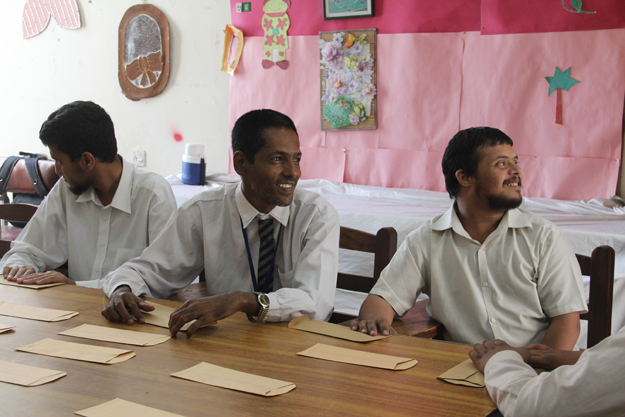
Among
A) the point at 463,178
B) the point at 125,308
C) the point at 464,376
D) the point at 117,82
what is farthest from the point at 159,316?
the point at 117,82

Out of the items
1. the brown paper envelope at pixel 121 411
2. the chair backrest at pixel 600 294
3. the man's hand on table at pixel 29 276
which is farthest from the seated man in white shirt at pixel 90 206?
the chair backrest at pixel 600 294

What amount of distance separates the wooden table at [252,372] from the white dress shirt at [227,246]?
0.32m

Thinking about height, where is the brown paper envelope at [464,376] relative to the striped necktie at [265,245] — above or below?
below

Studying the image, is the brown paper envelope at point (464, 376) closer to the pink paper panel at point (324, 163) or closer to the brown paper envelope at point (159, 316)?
the brown paper envelope at point (159, 316)

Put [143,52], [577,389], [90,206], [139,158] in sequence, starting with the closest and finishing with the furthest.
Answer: [577,389]
[90,206]
[143,52]
[139,158]

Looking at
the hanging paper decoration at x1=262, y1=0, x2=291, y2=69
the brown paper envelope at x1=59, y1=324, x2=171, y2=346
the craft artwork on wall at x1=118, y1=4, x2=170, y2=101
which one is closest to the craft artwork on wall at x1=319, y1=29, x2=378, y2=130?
the hanging paper decoration at x1=262, y1=0, x2=291, y2=69

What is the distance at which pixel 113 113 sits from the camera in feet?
15.3

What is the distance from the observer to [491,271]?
1.60 metres

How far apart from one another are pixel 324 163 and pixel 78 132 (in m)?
2.09

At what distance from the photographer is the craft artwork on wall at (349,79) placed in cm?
356

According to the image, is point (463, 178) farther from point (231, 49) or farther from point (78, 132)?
point (231, 49)

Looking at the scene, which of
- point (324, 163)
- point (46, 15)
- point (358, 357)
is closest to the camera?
point (358, 357)

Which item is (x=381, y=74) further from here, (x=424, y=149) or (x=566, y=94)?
(x=566, y=94)

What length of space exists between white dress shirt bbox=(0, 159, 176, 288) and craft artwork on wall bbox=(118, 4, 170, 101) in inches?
99.4
